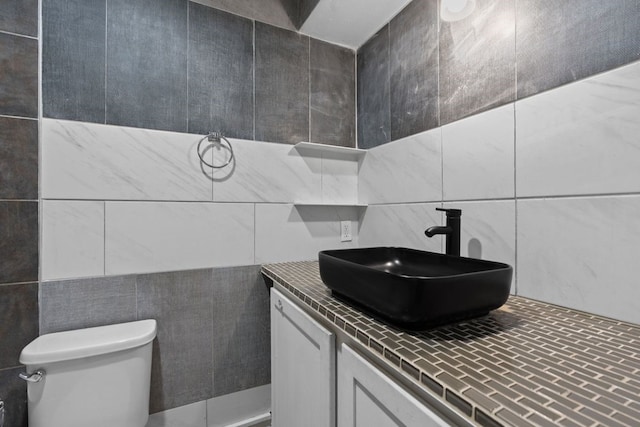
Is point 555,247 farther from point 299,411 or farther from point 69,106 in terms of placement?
point 69,106

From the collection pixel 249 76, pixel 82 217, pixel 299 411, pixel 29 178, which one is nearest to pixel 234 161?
pixel 249 76

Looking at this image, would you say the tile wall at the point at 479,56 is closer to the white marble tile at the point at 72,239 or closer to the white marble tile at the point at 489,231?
the white marble tile at the point at 489,231

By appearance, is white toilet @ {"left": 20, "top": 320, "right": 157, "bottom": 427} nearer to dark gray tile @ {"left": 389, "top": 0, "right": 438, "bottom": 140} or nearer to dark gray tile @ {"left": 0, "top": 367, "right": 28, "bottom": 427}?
dark gray tile @ {"left": 0, "top": 367, "right": 28, "bottom": 427}

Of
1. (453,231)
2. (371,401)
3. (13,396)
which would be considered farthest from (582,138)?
(13,396)

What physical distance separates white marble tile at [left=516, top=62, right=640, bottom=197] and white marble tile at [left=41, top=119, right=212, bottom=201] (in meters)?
1.31

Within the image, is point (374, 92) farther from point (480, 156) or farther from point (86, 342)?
point (86, 342)

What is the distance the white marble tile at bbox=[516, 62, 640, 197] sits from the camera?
702mm

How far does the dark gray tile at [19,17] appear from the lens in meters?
1.06

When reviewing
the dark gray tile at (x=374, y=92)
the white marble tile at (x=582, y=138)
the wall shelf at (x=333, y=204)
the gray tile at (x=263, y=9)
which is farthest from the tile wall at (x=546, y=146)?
the gray tile at (x=263, y=9)

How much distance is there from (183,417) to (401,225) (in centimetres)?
138

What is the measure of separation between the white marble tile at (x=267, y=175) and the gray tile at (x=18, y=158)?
0.67m

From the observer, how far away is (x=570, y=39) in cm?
81

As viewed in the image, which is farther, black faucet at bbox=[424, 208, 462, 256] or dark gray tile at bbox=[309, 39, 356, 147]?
dark gray tile at bbox=[309, 39, 356, 147]

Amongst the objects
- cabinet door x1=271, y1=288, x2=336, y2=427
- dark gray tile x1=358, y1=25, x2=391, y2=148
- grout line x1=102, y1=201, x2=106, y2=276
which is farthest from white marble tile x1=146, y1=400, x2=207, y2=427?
dark gray tile x1=358, y1=25, x2=391, y2=148
